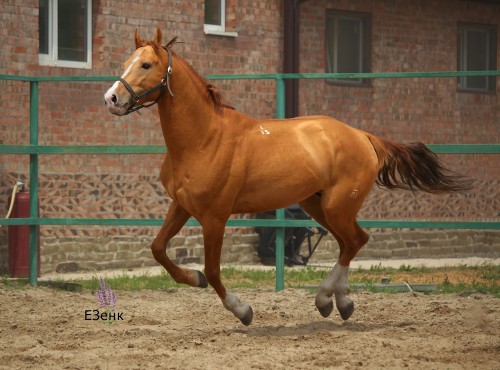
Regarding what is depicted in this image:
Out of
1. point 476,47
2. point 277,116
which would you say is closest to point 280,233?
point 277,116

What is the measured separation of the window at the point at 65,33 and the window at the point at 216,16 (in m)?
1.96

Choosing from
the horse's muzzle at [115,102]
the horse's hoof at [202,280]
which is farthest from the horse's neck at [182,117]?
the horse's hoof at [202,280]

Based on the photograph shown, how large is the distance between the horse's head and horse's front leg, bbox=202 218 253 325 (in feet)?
3.07

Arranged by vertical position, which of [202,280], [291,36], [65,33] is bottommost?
[202,280]

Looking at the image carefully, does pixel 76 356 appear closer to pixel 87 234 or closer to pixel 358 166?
pixel 358 166

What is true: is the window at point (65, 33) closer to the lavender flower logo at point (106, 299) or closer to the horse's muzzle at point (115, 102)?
the lavender flower logo at point (106, 299)

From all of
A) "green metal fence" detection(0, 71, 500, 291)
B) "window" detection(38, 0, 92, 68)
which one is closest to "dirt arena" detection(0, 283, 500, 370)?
"green metal fence" detection(0, 71, 500, 291)

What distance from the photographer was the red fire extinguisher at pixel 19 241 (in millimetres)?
12508

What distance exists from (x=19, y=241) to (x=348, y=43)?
6463mm

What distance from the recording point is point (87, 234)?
44.3ft

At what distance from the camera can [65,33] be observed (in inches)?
551

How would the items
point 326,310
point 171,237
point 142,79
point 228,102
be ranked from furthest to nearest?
point 228,102, point 326,310, point 171,237, point 142,79

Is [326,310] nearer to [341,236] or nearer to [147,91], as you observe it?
[341,236]

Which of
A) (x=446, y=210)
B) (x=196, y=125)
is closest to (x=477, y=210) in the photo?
(x=446, y=210)
